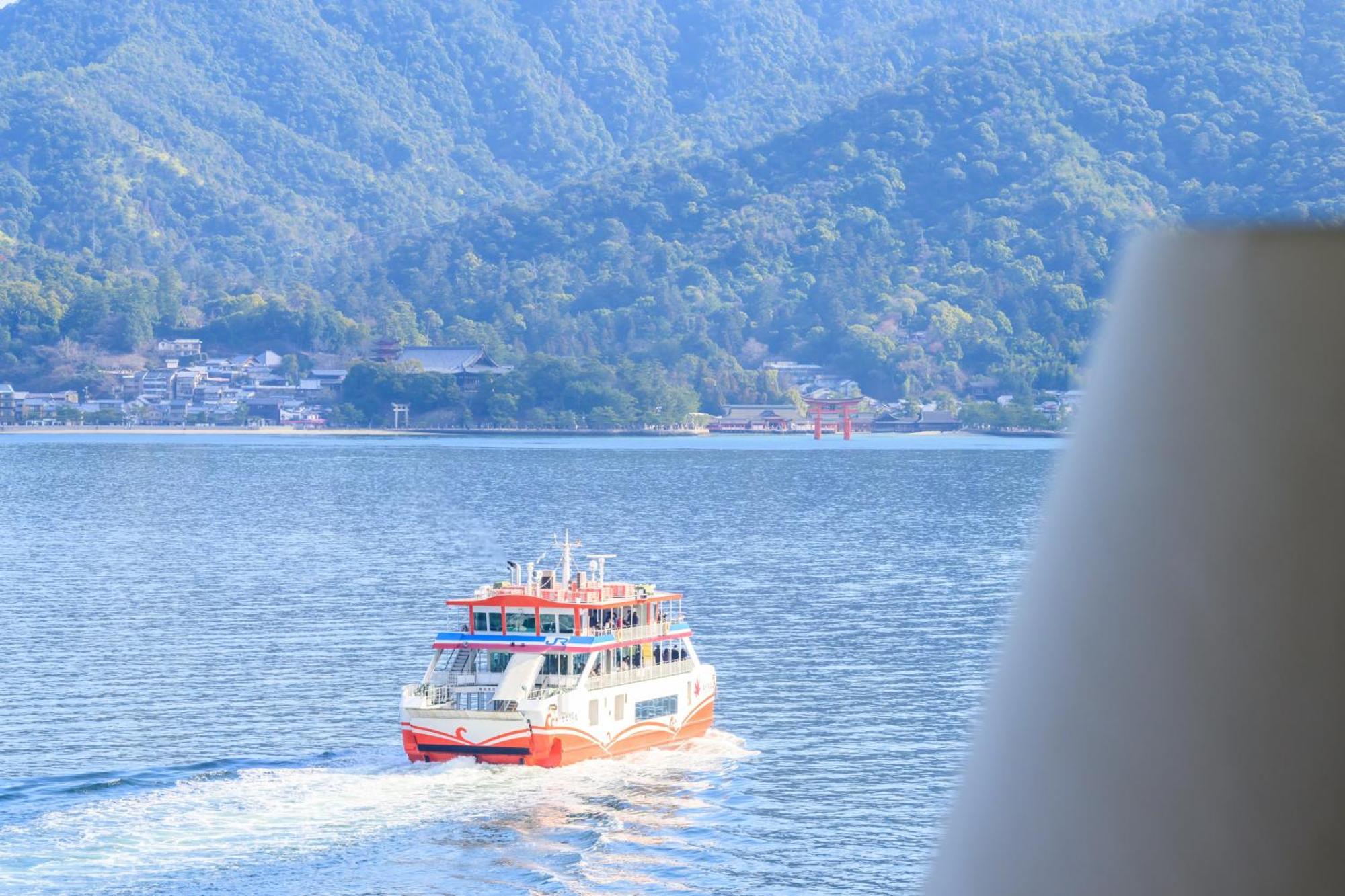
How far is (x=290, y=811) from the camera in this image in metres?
25.3

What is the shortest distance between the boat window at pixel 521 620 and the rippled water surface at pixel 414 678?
256cm

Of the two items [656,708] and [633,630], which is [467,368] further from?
[656,708]

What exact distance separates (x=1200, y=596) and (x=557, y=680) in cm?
2735

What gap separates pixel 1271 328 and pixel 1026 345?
18533cm

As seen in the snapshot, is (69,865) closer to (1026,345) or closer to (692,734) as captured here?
(692,734)

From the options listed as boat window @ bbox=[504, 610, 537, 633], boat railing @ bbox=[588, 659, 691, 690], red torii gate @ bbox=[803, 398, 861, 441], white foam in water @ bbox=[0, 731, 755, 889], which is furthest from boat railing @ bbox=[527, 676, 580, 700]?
red torii gate @ bbox=[803, 398, 861, 441]

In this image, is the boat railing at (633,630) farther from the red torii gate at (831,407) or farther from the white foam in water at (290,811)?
the red torii gate at (831,407)

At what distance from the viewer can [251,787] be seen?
2673cm

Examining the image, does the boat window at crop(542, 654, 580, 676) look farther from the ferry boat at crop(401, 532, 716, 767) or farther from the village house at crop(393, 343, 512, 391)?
the village house at crop(393, 343, 512, 391)

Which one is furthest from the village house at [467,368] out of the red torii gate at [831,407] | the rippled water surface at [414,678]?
the rippled water surface at [414,678]

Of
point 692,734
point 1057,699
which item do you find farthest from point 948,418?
point 1057,699

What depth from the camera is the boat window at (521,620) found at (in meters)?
29.7

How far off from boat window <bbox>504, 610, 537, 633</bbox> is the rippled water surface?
2.56 m

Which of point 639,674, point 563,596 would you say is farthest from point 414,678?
point 639,674
